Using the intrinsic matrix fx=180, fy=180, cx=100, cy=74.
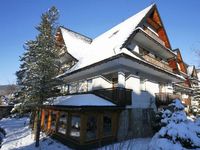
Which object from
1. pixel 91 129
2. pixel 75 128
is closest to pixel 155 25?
pixel 91 129

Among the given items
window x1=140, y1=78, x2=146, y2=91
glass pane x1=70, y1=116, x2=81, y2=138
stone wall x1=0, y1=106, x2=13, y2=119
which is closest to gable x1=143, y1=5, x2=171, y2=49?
window x1=140, y1=78, x2=146, y2=91

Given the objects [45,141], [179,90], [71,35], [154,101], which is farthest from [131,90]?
[179,90]

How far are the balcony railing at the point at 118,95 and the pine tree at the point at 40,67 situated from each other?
465 cm

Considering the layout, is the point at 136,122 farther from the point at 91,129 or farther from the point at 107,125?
the point at 91,129

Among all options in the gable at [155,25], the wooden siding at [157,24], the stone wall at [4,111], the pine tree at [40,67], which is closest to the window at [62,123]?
the pine tree at [40,67]

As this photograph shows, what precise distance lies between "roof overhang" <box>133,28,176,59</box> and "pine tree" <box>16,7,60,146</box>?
7.86 meters

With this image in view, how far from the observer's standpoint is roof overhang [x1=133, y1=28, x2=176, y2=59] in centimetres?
1746

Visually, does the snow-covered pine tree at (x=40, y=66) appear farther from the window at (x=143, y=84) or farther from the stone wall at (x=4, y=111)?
the stone wall at (x=4, y=111)

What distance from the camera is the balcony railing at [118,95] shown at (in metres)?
14.9

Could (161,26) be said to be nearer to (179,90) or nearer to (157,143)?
(179,90)

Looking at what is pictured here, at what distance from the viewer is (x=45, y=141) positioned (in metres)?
15.8

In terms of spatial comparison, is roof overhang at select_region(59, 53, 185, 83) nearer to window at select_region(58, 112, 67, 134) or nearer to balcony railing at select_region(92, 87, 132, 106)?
balcony railing at select_region(92, 87, 132, 106)

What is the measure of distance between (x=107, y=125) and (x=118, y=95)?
2.66 m

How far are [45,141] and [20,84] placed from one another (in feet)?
17.8
